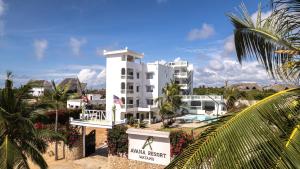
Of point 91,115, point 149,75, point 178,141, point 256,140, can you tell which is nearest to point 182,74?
point 149,75

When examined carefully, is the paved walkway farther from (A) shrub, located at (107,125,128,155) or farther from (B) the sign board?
(B) the sign board

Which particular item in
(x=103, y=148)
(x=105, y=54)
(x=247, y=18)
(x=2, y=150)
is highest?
(x=105, y=54)

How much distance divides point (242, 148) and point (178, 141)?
12.0 meters

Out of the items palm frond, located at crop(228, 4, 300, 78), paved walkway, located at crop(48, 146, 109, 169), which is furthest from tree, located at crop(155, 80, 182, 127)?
palm frond, located at crop(228, 4, 300, 78)

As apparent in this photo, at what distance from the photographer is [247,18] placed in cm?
621

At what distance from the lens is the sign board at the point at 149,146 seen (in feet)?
49.9

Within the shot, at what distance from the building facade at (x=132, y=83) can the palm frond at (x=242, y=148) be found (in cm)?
3645

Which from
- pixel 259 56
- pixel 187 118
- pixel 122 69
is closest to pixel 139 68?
pixel 122 69

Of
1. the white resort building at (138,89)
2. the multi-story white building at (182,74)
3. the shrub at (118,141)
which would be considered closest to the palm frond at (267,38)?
the shrub at (118,141)

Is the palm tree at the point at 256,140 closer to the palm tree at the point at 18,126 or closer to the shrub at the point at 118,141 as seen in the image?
the palm tree at the point at 18,126

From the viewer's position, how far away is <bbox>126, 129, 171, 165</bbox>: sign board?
15.2 meters

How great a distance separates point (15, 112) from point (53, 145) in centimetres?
1261

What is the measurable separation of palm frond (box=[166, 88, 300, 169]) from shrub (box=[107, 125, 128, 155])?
14155 mm

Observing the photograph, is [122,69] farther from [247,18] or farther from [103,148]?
[247,18]
